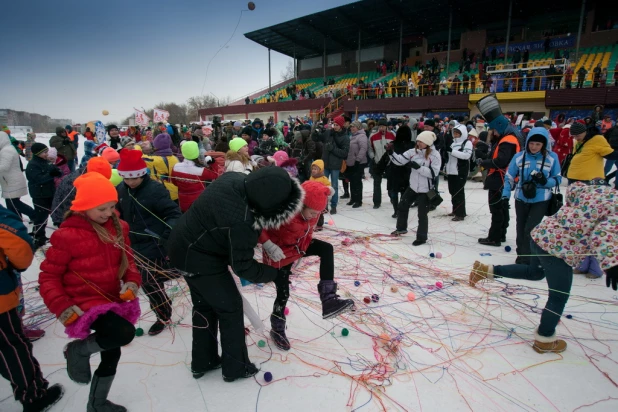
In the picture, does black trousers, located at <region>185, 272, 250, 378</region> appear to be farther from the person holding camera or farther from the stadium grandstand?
the stadium grandstand

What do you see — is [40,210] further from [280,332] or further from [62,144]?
[280,332]

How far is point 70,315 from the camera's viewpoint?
196cm

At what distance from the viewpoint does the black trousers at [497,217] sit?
16.8 ft

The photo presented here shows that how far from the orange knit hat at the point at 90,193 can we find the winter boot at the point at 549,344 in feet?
11.4

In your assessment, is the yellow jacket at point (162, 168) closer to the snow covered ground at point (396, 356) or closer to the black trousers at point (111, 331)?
the snow covered ground at point (396, 356)

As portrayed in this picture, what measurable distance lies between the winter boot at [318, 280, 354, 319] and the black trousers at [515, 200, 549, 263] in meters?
2.39

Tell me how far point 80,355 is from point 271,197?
5.05 feet

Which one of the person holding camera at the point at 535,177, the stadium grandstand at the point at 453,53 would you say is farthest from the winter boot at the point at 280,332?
the stadium grandstand at the point at 453,53

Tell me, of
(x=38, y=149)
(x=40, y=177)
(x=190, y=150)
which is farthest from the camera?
(x=40, y=177)

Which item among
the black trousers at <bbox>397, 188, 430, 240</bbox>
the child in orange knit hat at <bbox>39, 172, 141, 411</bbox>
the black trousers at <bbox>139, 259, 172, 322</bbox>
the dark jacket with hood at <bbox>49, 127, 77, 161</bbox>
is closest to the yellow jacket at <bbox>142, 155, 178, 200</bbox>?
the black trousers at <bbox>139, 259, 172, 322</bbox>

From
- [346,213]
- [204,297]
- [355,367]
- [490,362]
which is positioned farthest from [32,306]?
[346,213]

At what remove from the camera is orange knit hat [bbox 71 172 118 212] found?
2.05 meters

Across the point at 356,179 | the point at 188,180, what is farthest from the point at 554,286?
the point at 356,179

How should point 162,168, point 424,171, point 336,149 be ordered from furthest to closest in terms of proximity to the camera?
point 336,149, point 424,171, point 162,168
